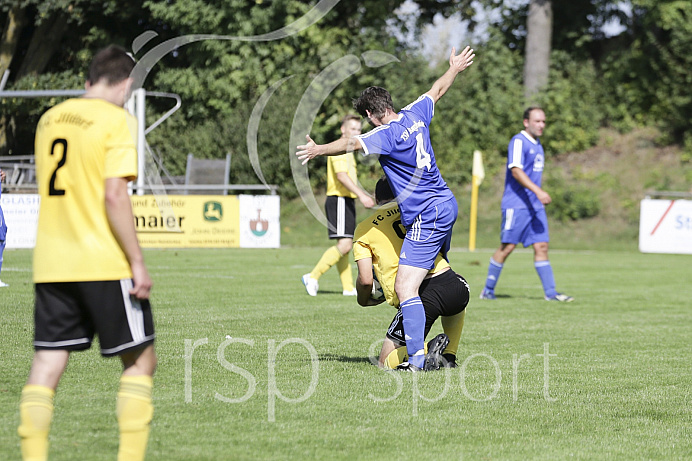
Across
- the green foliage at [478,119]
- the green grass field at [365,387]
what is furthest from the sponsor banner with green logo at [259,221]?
the green grass field at [365,387]

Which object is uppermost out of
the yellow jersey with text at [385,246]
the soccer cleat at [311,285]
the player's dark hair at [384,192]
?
the player's dark hair at [384,192]

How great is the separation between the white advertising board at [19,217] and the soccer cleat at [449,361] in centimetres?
1505

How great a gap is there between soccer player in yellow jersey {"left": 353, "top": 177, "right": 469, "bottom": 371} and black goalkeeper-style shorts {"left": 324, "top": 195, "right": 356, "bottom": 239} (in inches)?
192

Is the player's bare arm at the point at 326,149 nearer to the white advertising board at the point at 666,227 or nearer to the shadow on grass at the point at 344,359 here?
the shadow on grass at the point at 344,359

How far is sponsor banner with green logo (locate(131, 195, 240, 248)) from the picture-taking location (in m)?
21.4

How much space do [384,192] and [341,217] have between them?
494cm

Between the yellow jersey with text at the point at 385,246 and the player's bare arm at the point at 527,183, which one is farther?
the player's bare arm at the point at 527,183

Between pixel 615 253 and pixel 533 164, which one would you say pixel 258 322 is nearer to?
pixel 533 164

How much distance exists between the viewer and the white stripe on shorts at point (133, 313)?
12.0 ft

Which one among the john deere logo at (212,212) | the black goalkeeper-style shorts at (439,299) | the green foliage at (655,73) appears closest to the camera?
the black goalkeeper-style shorts at (439,299)

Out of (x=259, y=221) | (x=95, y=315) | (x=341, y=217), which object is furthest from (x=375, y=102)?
(x=259, y=221)

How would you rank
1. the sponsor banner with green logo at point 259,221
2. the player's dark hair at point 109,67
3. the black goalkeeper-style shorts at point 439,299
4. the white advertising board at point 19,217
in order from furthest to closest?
1. the sponsor banner with green logo at point 259,221
2. the white advertising board at point 19,217
3. the black goalkeeper-style shorts at point 439,299
4. the player's dark hair at point 109,67

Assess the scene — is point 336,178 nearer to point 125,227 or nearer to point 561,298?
point 561,298

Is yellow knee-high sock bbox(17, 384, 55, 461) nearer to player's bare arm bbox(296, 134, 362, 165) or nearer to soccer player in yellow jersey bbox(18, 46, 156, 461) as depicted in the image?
soccer player in yellow jersey bbox(18, 46, 156, 461)
